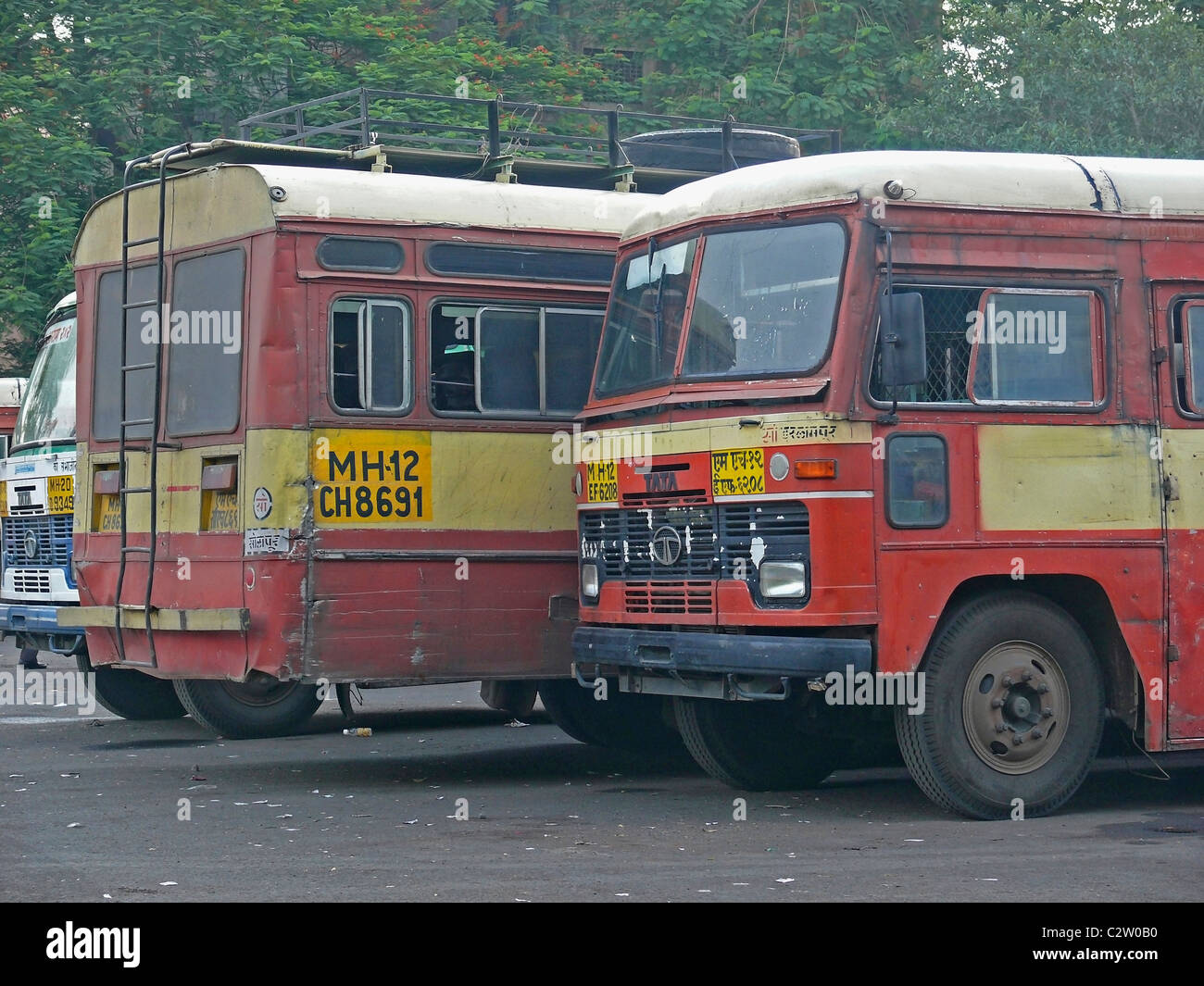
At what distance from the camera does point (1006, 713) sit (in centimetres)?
953

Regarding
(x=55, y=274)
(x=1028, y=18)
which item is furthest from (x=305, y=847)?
(x=1028, y=18)

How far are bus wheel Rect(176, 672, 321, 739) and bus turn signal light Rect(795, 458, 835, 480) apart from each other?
5.31 m

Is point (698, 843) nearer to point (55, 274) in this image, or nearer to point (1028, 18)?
point (55, 274)

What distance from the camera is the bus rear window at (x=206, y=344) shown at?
11047 millimetres

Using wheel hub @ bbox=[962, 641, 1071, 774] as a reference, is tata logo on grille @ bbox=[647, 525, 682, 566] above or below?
above

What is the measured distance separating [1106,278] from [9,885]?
5848 mm

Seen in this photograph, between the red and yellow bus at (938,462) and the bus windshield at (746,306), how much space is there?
0.06 ft

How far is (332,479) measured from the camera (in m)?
10.8

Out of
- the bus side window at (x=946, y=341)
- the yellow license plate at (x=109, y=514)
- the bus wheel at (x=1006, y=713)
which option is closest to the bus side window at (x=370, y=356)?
the yellow license plate at (x=109, y=514)

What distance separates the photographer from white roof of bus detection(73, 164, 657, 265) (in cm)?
1090

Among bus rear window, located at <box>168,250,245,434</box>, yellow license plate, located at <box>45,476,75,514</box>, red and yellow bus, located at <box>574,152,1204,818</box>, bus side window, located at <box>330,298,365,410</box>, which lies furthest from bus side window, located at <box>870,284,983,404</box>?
yellow license plate, located at <box>45,476,75,514</box>

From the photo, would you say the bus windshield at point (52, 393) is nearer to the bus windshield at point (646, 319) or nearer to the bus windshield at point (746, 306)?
the bus windshield at point (646, 319)

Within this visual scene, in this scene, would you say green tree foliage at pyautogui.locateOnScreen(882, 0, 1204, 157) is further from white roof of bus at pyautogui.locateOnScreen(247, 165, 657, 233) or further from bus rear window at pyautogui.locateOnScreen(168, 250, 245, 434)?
bus rear window at pyautogui.locateOnScreen(168, 250, 245, 434)
